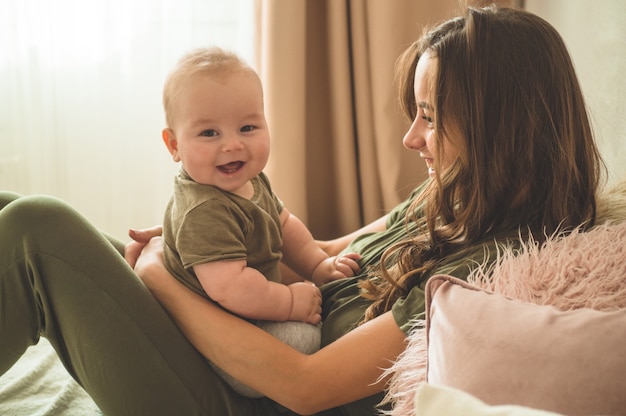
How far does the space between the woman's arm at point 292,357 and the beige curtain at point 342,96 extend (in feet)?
3.25

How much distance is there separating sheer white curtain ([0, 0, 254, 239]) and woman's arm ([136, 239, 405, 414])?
50.2 inches

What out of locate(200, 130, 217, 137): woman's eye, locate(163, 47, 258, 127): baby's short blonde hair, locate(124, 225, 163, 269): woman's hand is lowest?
locate(124, 225, 163, 269): woman's hand

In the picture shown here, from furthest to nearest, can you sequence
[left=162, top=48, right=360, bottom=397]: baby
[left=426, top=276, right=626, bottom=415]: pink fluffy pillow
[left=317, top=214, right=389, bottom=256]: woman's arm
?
[left=317, top=214, right=389, bottom=256]: woman's arm → [left=162, top=48, right=360, bottom=397]: baby → [left=426, top=276, right=626, bottom=415]: pink fluffy pillow

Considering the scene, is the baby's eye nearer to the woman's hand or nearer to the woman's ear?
the woman's ear

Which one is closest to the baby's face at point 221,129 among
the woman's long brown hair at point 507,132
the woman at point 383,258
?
the woman at point 383,258

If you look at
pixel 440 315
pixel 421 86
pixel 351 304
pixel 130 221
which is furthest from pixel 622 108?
pixel 130 221

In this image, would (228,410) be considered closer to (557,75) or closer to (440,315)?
(440,315)

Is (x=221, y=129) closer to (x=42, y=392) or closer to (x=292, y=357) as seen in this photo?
(x=292, y=357)

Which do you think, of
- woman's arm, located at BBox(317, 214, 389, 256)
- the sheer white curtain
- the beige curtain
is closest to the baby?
woman's arm, located at BBox(317, 214, 389, 256)

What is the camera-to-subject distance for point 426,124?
1.30 m

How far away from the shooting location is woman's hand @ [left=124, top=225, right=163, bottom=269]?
152 centimetres

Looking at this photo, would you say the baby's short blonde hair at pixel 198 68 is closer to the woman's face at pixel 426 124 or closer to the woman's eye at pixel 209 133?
the woman's eye at pixel 209 133

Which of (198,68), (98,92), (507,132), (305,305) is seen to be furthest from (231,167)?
(98,92)

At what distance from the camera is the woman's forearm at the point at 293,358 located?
1134 mm
